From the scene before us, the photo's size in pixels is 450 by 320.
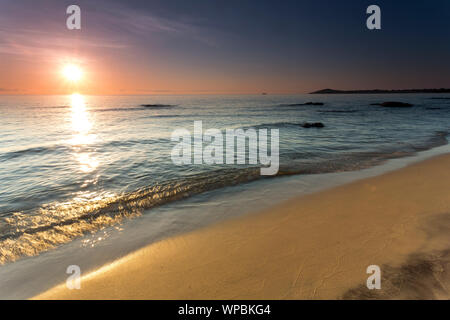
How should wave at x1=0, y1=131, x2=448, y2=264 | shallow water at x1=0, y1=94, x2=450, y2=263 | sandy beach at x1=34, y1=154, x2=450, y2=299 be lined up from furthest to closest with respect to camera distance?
shallow water at x1=0, y1=94, x2=450, y2=263 < wave at x1=0, y1=131, x2=448, y2=264 < sandy beach at x1=34, y1=154, x2=450, y2=299

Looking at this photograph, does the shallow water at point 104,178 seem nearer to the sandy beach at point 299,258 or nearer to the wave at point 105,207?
the wave at point 105,207

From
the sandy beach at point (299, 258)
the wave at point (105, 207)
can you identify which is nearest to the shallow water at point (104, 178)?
the wave at point (105, 207)

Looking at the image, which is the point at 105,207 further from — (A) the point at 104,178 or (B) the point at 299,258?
(B) the point at 299,258

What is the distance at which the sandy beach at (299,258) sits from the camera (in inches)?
134

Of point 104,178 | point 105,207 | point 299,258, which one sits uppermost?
point 104,178

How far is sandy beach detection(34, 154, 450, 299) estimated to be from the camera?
11.1ft

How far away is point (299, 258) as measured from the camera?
13.4 feet

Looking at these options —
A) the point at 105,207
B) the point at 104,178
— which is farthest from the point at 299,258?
the point at 104,178

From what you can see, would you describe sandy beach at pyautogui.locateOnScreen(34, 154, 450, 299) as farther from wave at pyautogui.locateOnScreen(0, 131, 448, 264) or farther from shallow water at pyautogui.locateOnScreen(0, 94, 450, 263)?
wave at pyautogui.locateOnScreen(0, 131, 448, 264)

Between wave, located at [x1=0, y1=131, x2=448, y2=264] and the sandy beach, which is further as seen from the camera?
wave, located at [x1=0, y1=131, x2=448, y2=264]

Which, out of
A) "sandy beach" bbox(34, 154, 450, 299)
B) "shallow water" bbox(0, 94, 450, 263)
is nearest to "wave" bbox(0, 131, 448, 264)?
"shallow water" bbox(0, 94, 450, 263)

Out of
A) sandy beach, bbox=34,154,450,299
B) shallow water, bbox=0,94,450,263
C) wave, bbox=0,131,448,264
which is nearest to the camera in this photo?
sandy beach, bbox=34,154,450,299

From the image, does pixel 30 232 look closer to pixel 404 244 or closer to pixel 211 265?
pixel 211 265
